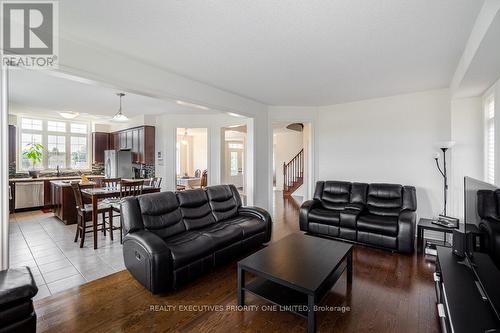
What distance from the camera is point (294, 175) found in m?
8.80

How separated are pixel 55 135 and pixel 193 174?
16.9 feet

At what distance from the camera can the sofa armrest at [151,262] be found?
7.45 feet

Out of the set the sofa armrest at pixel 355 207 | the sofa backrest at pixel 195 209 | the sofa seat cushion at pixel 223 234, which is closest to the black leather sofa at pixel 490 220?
the sofa armrest at pixel 355 207

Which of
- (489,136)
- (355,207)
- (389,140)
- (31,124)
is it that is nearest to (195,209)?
(355,207)

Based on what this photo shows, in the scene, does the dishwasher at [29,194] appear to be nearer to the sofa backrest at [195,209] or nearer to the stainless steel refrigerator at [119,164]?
the stainless steel refrigerator at [119,164]

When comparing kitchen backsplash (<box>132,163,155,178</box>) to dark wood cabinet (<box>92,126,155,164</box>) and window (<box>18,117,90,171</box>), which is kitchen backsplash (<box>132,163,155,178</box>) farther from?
window (<box>18,117,90,171</box>)

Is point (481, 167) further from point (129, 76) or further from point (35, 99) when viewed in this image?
point (35, 99)

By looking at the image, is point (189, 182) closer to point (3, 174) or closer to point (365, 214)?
point (365, 214)

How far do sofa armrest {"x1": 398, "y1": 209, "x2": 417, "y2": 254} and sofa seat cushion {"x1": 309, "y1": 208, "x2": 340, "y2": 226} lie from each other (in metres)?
0.86

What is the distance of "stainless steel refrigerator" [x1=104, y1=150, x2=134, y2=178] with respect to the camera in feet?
21.2

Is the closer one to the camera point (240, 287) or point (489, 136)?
point (240, 287)

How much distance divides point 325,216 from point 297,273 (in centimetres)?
210

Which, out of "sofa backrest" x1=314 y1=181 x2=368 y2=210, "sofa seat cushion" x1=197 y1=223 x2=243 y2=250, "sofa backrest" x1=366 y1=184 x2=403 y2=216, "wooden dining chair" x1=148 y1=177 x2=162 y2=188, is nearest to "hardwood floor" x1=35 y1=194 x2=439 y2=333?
"sofa seat cushion" x1=197 y1=223 x2=243 y2=250

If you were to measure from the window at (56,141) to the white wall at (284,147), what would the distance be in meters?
6.70
